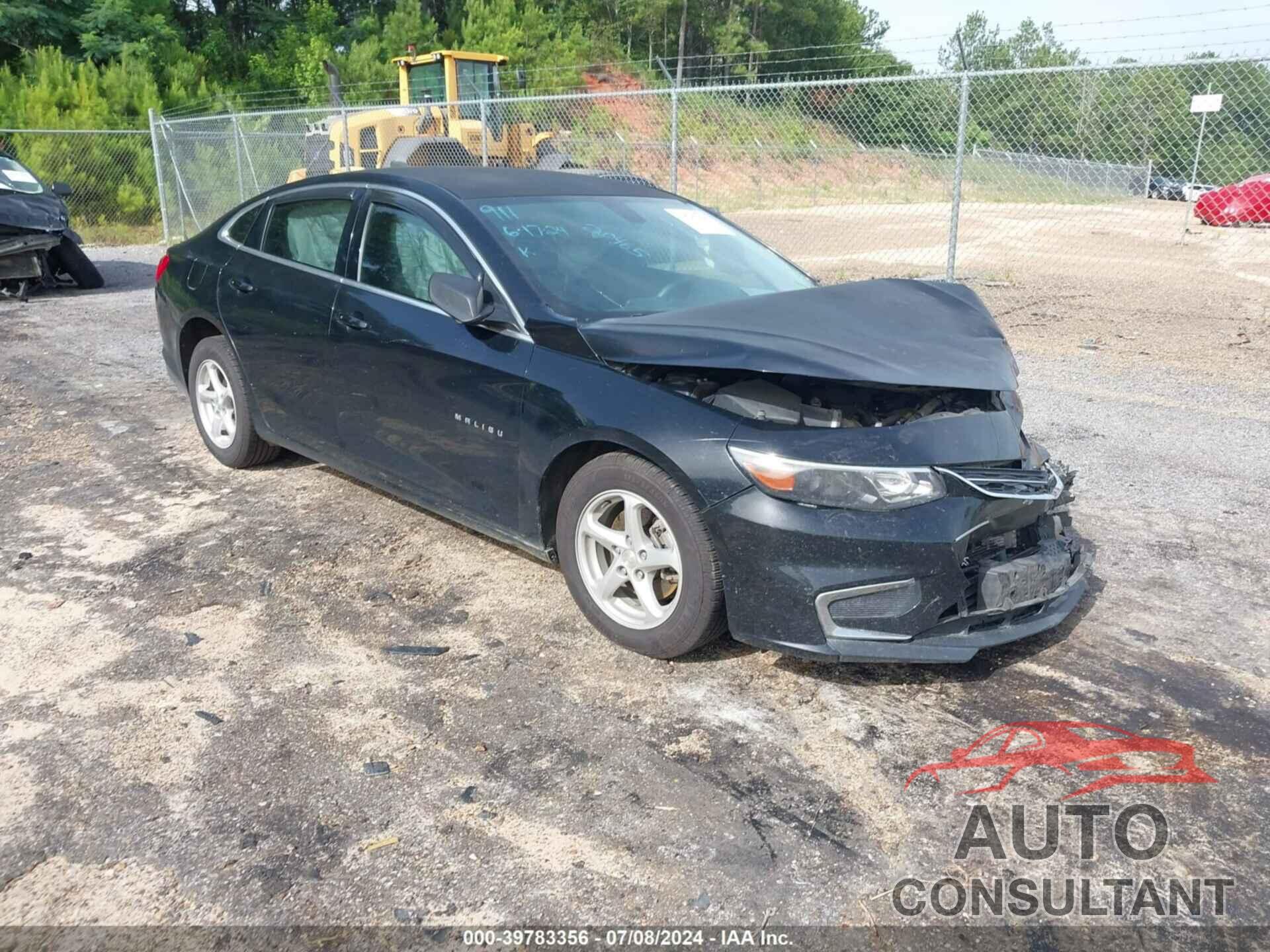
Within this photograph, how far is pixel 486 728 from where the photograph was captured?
316cm

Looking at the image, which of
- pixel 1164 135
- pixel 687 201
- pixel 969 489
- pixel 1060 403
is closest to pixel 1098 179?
pixel 1164 135

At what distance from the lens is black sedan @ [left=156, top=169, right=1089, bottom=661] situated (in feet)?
10.4

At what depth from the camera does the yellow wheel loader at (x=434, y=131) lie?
16.9 meters

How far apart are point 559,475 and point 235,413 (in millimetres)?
2405

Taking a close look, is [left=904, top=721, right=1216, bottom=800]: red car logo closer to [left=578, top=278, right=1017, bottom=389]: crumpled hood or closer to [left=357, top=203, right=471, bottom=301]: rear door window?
[left=578, top=278, right=1017, bottom=389]: crumpled hood

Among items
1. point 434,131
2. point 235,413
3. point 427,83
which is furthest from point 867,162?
point 235,413

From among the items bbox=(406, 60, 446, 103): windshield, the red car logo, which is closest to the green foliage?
bbox=(406, 60, 446, 103): windshield

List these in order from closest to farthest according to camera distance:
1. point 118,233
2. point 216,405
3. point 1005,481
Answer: point 1005,481 < point 216,405 < point 118,233

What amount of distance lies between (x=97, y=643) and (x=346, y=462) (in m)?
1.31

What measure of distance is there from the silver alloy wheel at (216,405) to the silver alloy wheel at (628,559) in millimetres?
2557

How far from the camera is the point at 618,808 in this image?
277 cm

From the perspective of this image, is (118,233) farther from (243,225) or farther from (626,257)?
(626,257)

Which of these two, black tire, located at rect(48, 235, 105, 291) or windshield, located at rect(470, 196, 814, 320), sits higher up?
windshield, located at rect(470, 196, 814, 320)

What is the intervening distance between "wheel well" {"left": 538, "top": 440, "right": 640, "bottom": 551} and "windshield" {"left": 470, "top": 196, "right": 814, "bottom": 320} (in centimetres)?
50
